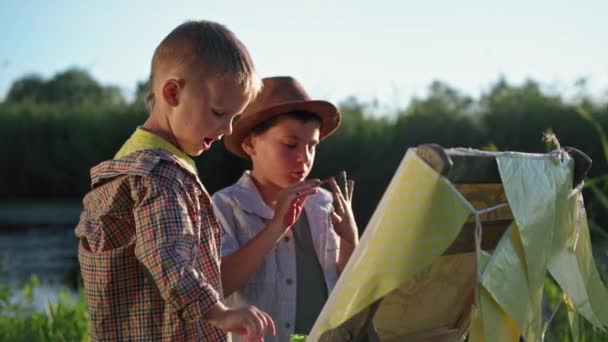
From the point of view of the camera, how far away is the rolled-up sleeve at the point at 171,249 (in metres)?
1.57

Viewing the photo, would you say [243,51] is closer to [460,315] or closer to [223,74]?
[223,74]

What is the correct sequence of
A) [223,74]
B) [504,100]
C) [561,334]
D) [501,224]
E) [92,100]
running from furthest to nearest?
[92,100], [504,100], [561,334], [501,224], [223,74]

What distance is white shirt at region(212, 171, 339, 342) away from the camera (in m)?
2.18

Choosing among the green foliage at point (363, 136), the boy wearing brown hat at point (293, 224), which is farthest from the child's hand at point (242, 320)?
the green foliage at point (363, 136)

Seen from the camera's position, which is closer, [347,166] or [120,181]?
[120,181]

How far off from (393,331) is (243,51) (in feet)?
2.54

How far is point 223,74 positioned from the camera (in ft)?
5.66

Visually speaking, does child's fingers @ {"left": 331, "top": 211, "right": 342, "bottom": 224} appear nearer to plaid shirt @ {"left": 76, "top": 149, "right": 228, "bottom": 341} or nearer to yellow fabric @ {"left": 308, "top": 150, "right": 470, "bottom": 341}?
plaid shirt @ {"left": 76, "top": 149, "right": 228, "bottom": 341}

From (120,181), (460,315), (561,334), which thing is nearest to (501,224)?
(460,315)

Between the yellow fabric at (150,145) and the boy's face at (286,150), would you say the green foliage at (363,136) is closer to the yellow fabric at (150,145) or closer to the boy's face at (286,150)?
the boy's face at (286,150)

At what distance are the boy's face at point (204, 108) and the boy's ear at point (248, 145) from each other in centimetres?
53

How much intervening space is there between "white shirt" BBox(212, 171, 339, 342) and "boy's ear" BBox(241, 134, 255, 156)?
0.08 m

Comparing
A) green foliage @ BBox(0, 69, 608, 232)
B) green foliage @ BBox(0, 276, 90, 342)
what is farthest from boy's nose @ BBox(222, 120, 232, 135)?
green foliage @ BBox(0, 69, 608, 232)

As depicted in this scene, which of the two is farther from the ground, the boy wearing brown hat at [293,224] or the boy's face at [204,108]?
the boy's face at [204,108]
